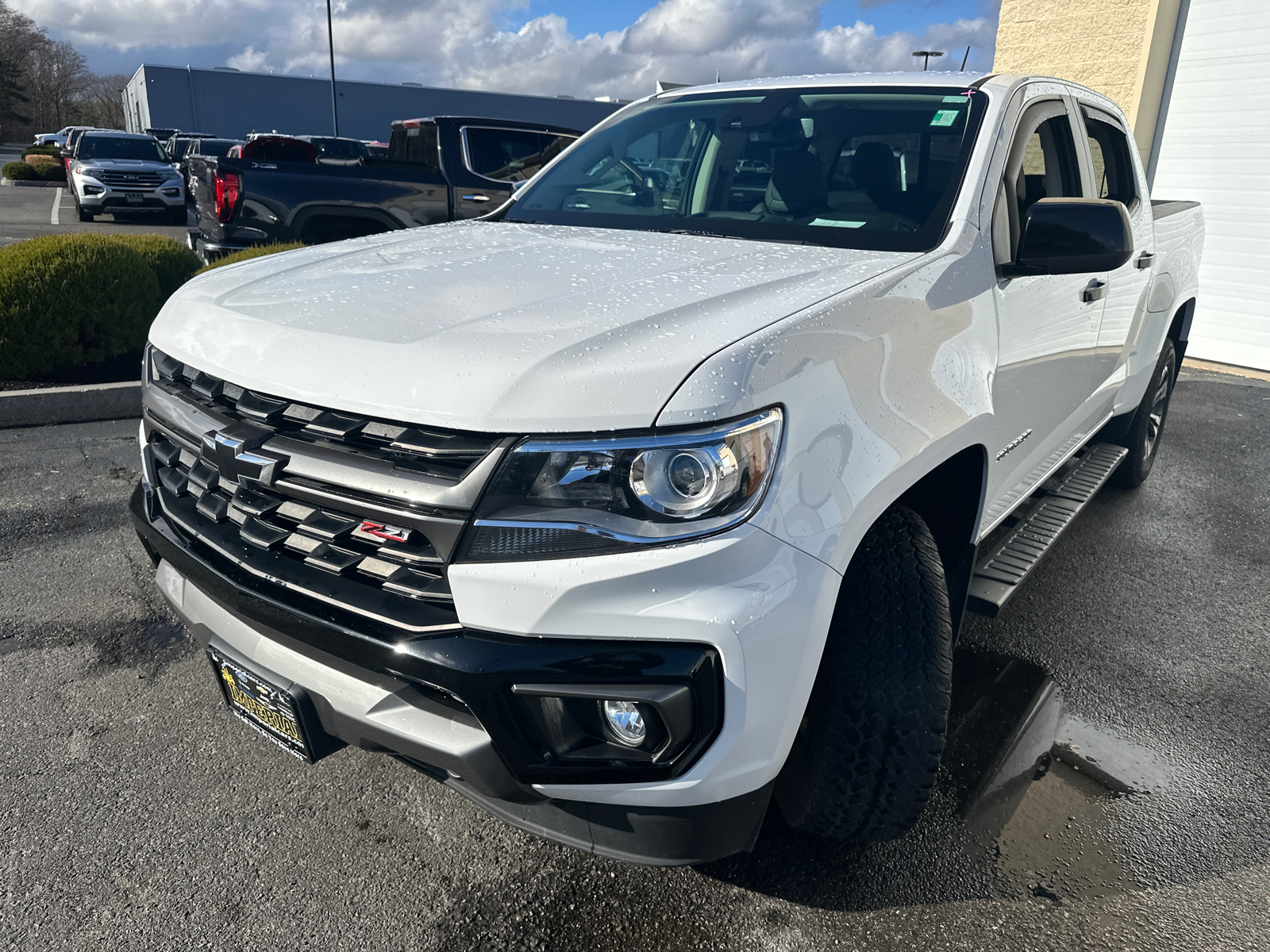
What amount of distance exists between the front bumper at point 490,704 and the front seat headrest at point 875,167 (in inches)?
65.6

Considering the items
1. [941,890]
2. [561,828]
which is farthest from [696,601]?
[941,890]

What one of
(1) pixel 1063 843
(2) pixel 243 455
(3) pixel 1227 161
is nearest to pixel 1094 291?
(1) pixel 1063 843

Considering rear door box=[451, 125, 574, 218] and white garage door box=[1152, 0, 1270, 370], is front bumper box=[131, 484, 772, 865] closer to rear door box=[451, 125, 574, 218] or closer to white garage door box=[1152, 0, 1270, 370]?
rear door box=[451, 125, 574, 218]

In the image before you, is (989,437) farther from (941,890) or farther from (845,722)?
(941,890)

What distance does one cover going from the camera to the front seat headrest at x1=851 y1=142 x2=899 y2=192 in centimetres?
261

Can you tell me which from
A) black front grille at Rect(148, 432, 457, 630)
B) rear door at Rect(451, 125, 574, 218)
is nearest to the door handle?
black front grille at Rect(148, 432, 457, 630)

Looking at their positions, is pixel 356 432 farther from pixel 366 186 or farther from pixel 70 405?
pixel 366 186

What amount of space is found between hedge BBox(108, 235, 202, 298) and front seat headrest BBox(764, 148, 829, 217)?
4826 mm

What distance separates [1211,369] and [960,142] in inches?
301

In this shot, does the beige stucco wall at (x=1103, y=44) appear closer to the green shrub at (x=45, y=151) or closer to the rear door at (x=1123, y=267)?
the rear door at (x=1123, y=267)

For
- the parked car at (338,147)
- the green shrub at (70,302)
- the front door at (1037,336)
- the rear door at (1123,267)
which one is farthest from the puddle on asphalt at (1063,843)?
the parked car at (338,147)

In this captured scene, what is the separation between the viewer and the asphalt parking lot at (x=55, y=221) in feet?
52.5

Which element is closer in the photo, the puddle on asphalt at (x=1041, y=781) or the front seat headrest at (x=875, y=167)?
the puddle on asphalt at (x=1041, y=781)

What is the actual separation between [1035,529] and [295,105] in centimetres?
5645
